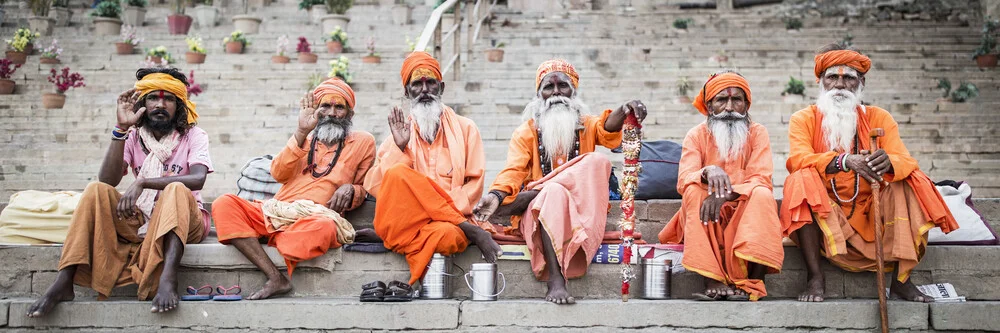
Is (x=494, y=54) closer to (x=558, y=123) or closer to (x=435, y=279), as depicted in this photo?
(x=558, y=123)

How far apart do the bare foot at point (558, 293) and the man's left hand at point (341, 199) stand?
4.29 feet

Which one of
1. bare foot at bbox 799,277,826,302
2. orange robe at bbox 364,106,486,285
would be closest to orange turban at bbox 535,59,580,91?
orange robe at bbox 364,106,486,285

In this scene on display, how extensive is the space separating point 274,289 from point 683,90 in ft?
20.3

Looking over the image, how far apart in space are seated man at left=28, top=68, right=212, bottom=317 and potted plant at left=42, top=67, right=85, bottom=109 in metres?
5.69

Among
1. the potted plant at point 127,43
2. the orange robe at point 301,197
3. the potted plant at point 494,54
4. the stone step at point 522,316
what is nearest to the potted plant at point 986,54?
the potted plant at point 494,54

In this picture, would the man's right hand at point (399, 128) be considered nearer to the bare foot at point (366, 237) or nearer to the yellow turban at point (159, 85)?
the bare foot at point (366, 237)

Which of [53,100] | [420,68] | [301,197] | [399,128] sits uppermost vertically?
[53,100]

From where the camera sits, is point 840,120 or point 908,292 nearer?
point 908,292

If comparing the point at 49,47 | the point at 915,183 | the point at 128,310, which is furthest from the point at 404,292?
the point at 49,47

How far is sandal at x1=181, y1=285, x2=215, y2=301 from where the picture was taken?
14.5 feet

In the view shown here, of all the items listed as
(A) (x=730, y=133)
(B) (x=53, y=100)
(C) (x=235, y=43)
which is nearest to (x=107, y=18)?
(C) (x=235, y=43)

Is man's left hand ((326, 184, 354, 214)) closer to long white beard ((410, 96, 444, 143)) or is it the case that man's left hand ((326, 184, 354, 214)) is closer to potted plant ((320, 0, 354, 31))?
long white beard ((410, 96, 444, 143))

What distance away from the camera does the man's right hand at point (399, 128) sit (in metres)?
4.82

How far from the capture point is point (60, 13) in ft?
47.2
